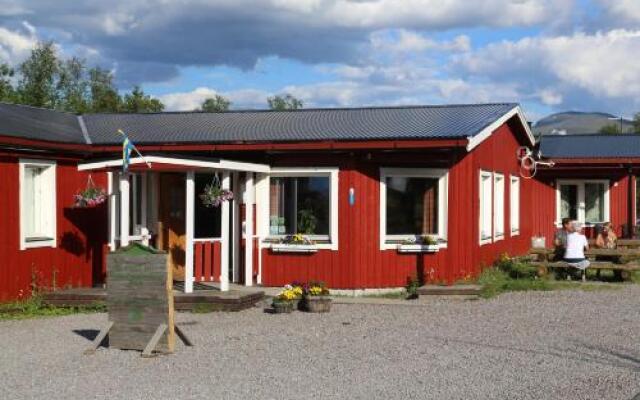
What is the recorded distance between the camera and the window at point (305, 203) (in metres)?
15.4

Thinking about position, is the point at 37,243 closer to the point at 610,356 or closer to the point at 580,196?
the point at 610,356

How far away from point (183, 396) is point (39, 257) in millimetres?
7414

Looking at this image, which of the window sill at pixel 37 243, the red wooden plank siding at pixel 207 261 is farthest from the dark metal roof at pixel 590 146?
the window sill at pixel 37 243

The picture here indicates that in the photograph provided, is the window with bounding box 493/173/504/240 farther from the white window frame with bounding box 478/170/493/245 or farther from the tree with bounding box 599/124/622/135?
the tree with bounding box 599/124/622/135

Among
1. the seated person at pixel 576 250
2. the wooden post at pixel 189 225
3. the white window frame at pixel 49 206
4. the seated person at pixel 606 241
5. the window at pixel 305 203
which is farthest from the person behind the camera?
the seated person at pixel 606 241

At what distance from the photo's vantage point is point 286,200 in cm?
1570

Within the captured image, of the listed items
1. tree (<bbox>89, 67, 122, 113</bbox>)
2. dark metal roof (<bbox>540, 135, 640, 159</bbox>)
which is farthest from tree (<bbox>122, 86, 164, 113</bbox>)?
dark metal roof (<bbox>540, 135, 640, 159</bbox>)

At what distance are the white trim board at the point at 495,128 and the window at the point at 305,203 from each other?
2.42 meters

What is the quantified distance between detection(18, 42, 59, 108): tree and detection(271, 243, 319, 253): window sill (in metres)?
34.6

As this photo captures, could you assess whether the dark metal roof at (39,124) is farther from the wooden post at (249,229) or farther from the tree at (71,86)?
the tree at (71,86)

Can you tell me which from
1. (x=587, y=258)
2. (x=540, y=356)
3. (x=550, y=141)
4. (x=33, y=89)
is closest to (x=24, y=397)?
(x=540, y=356)

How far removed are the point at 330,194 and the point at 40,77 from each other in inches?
1465

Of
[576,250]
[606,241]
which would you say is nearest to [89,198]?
[576,250]

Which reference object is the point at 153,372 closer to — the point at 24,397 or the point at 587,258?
the point at 24,397
